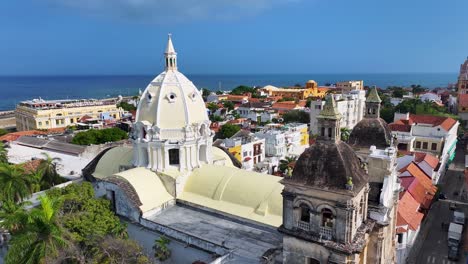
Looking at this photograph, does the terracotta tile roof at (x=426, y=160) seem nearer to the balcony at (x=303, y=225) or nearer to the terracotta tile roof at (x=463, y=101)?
the balcony at (x=303, y=225)

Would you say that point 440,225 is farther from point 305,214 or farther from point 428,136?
point 305,214

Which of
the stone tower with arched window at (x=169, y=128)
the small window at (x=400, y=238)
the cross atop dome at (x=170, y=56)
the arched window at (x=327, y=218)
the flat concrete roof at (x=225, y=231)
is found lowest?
→ the small window at (x=400, y=238)

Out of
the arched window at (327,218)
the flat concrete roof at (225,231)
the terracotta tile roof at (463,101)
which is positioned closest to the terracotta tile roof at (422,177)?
the flat concrete roof at (225,231)

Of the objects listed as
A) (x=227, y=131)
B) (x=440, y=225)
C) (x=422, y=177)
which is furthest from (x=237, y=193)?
(x=227, y=131)

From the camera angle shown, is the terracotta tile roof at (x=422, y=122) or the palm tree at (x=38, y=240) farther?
the terracotta tile roof at (x=422, y=122)

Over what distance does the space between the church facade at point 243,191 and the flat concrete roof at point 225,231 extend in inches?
2.9

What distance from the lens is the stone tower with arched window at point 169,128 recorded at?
1192 inches

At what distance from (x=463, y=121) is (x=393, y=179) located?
8772 centimetres

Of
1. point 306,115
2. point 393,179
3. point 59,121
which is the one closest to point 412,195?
point 393,179

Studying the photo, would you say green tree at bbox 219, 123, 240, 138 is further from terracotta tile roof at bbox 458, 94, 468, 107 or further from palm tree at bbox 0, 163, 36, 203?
terracotta tile roof at bbox 458, 94, 468, 107

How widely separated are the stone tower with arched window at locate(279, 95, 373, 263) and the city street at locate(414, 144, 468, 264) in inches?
828

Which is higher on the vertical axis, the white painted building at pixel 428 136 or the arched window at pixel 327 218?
the arched window at pixel 327 218

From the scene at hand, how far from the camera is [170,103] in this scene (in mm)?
30672

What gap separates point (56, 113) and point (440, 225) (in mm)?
94039
